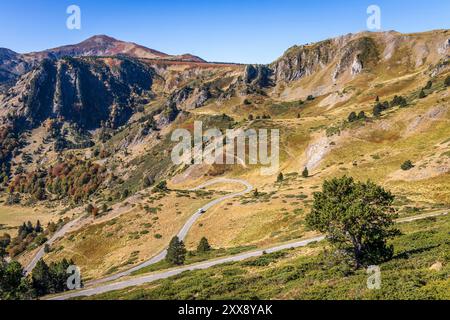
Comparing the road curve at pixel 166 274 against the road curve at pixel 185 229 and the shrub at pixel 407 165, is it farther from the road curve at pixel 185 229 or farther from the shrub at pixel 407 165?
the shrub at pixel 407 165

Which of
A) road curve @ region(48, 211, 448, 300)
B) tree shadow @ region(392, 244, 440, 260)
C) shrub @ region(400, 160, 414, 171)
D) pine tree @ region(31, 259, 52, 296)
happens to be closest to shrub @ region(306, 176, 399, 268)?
tree shadow @ region(392, 244, 440, 260)

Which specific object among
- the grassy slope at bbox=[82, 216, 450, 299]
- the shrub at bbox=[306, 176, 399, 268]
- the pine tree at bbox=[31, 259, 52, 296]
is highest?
the shrub at bbox=[306, 176, 399, 268]

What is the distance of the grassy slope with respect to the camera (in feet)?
66.7

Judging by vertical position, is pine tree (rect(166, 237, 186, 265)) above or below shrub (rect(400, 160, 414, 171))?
below

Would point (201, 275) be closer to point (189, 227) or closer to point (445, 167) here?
point (189, 227)

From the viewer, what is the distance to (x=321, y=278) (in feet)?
87.6

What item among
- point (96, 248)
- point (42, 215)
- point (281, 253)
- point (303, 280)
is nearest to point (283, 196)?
point (281, 253)

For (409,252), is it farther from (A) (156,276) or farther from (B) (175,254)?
(B) (175,254)

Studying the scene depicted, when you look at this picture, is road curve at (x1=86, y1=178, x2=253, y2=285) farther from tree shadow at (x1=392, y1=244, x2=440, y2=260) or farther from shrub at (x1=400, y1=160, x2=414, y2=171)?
shrub at (x1=400, y1=160, x2=414, y2=171)

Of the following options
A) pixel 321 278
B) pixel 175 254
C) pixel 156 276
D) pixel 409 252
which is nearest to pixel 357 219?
pixel 321 278

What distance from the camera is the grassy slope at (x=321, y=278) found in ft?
66.7

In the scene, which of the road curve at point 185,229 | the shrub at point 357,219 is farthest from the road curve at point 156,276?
the shrub at point 357,219

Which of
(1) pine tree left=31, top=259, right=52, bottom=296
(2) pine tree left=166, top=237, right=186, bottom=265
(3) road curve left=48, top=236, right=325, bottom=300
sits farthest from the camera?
(2) pine tree left=166, top=237, right=186, bottom=265

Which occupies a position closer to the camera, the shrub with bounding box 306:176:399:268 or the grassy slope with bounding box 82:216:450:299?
the grassy slope with bounding box 82:216:450:299
